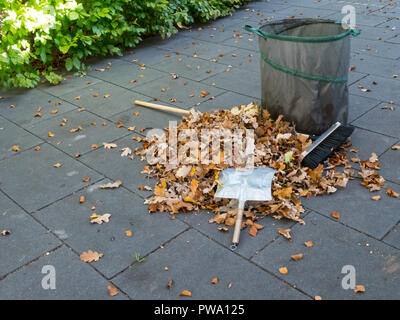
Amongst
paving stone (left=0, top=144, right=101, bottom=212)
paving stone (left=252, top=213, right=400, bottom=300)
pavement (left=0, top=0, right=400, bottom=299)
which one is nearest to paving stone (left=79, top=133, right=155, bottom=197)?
pavement (left=0, top=0, right=400, bottom=299)

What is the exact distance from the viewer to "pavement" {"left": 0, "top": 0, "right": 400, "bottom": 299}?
3.01 meters

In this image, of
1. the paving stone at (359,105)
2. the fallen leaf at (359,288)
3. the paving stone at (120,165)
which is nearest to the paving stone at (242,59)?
the paving stone at (359,105)

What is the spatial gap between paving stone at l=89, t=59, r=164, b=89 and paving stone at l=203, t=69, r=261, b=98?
0.92 metres

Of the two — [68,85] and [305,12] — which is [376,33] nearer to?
[305,12]

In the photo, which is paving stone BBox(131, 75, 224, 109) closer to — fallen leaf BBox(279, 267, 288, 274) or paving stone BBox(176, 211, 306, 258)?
paving stone BBox(176, 211, 306, 258)

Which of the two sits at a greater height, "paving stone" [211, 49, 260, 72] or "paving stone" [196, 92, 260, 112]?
"paving stone" [211, 49, 260, 72]

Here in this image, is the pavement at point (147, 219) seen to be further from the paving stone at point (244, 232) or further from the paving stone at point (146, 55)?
the paving stone at point (146, 55)

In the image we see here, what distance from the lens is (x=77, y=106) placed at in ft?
19.4

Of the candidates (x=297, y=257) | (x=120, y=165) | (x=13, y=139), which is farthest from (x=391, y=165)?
(x=13, y=139)

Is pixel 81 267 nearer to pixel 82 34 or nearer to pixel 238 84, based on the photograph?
pixel 238 84

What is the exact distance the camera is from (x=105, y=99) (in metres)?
6.09

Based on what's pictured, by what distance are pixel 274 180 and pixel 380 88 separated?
2830 millimetres
